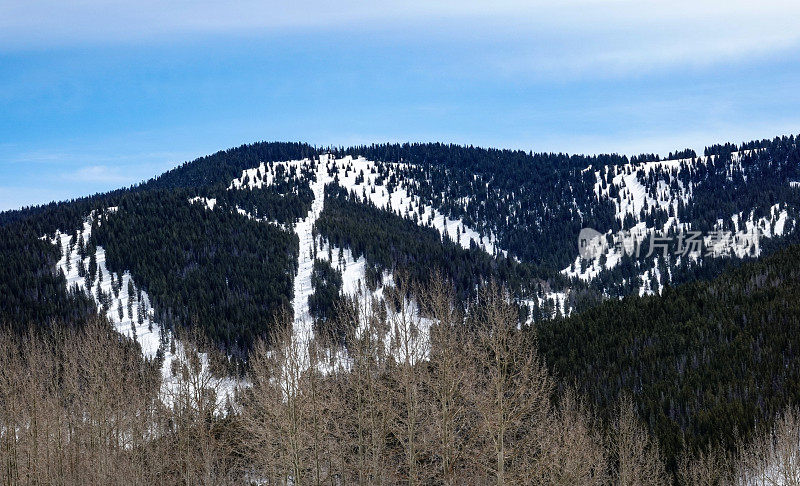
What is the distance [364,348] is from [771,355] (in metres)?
83.0

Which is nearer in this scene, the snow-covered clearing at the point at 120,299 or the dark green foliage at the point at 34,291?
the snow-covered clearing at the point at 120,299

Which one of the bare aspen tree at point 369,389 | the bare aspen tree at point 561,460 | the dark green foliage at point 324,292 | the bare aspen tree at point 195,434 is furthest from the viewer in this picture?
the dark green foliage at point 324,292

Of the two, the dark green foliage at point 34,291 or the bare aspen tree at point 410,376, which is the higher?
the bare aspen tree at point 410,376

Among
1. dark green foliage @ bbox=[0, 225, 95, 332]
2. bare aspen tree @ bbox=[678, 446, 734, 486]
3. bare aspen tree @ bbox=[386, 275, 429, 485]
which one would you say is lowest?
bare aspen tree @ bbox=[678, 446, 734, 486]

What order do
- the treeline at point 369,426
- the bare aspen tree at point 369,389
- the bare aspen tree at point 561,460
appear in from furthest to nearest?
the bare aspen tree at point 369,389
the treeline at point 369,426
the bare aspen tree at point 561,460

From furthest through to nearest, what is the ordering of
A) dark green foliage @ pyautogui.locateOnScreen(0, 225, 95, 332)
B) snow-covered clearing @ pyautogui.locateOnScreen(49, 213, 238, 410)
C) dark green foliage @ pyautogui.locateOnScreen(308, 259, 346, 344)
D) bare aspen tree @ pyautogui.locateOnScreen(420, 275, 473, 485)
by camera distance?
dark green foliage @ pyautogui.locateOnScreen(308, 259, 346, 344) → dark green foliage @ pyautogui.locateOnScreen(0, 225, 95, 332) → snow-covered clearing @ pyautogui.locateOnScreen(49, 213, 238, 410) → bare aspen tree @ pyautogui.locateOnScreen(420, 275, 473, 485)

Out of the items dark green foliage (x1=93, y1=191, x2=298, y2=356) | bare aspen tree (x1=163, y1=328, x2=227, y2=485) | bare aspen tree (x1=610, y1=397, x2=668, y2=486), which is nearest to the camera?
bare aspen tree (x1=610, y1=397, x2=668, y2=486)

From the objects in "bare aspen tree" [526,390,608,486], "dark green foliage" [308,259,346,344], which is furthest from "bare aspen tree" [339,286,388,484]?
"dark green foliage" [308,259,346,344]

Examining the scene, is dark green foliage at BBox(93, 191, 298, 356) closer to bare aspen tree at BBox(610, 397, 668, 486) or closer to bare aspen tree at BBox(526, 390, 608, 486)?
bare aspen tree at BBox(610, 397, 668, 486)

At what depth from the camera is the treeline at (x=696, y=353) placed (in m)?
90.9

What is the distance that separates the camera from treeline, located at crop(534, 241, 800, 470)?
9094 centimetres

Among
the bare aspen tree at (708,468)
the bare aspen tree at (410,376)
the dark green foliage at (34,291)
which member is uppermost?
the bare aspen tree at (410,376)

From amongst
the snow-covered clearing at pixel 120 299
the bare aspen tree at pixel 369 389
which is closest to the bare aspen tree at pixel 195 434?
the bare aspen tree at pixel 369 389

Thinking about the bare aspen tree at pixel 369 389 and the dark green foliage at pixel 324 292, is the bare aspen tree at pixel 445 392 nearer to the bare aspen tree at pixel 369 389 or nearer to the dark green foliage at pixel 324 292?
the bare aspen tree at pixel 369 389
